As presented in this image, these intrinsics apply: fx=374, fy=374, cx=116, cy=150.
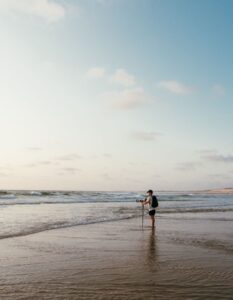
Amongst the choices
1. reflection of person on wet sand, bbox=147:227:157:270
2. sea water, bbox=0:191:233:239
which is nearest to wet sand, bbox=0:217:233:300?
reflection of person on wet sand, bbox=147:227:157:270

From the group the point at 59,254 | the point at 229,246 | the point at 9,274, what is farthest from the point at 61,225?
the point at 9,274

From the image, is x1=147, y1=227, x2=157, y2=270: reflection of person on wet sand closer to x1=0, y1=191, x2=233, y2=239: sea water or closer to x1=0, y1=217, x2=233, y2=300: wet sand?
x1=0, y1=217, x2=233, y2=300: wet sand

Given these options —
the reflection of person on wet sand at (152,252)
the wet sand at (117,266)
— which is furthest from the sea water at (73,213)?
the reflection of person on wet sand at (152,252)

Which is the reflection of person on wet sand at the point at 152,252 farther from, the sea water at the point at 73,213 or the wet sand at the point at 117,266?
the sea water at the point at 73,213

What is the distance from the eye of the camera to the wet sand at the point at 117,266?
7.29 metres

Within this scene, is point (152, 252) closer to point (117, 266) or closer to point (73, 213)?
point (117, 266)

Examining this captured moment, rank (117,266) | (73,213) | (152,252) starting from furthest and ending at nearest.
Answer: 1. (73,213)
2. (152,252)
3. (117,266)

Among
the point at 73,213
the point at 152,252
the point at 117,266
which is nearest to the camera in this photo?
the point at 117,266

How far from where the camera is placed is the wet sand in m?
7.29

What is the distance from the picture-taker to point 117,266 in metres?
9.57

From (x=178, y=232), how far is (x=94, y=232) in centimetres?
368

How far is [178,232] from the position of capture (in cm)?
1639

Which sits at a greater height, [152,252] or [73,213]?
[73,213]

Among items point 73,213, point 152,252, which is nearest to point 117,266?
point 152,252
